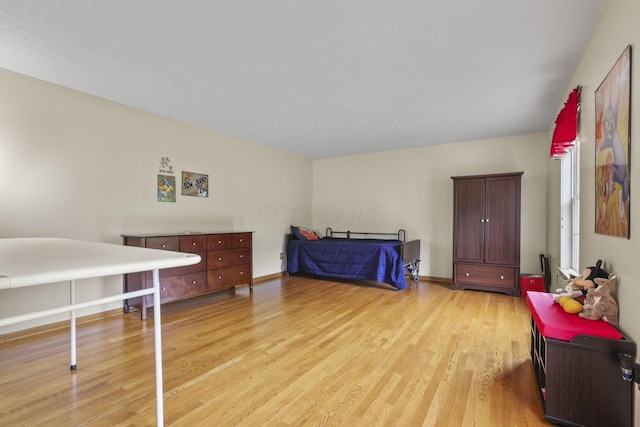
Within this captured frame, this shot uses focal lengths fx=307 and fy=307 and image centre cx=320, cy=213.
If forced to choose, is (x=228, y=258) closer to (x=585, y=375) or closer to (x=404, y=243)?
(x=404, y=243)

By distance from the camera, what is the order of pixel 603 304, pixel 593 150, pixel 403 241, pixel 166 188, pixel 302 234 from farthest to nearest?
pixel 302 234
pixel 403 241
pixel 166 188
pixel 593 150
pixel 603 304

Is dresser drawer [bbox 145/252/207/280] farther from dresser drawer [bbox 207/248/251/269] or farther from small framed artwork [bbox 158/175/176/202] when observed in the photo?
small framed artwork [bbox 158/175/176/202]

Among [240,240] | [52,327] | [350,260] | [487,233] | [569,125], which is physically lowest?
[52,327]

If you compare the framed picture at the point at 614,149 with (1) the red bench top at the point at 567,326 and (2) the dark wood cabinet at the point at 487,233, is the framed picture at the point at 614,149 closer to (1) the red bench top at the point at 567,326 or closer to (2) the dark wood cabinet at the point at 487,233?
(1) the red bench top at the point at 567,326

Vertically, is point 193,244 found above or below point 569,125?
below

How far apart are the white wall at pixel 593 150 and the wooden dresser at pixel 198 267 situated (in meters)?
3.66

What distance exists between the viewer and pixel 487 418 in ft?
5.31

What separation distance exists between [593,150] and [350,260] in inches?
131

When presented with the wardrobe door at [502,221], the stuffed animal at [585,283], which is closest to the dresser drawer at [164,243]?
the stuffed animal at [585,283]

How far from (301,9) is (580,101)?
7.48 ft

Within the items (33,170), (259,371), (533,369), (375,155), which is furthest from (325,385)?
(375,155)

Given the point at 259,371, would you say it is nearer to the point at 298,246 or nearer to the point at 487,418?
the point at 487,418

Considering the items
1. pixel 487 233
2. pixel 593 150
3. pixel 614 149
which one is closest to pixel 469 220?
pixel 487 233

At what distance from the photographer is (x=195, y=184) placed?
420cm
